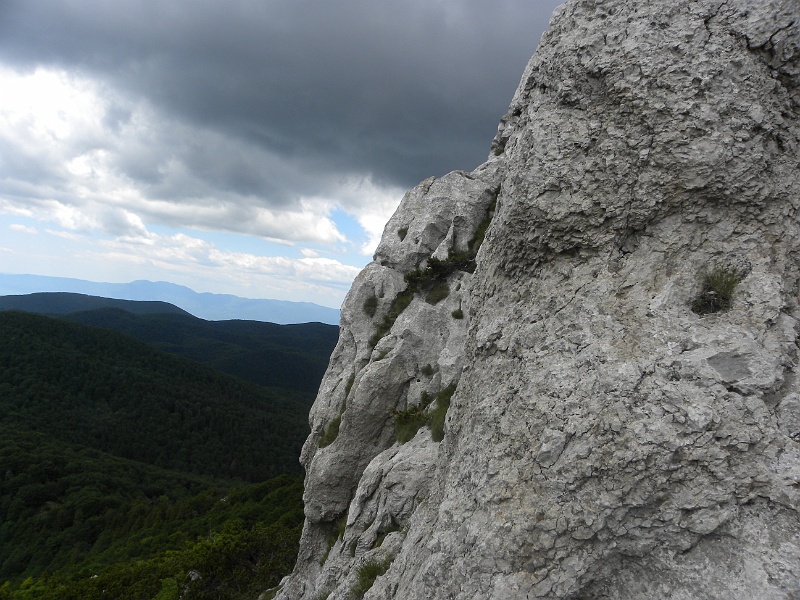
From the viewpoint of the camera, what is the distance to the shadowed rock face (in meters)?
6.90

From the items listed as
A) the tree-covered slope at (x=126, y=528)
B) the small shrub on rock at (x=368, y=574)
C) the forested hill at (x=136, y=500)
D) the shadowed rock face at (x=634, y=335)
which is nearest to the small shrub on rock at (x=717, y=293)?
the shadowed rock face at (x=634, y=335)

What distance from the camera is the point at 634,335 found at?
26.4 feet

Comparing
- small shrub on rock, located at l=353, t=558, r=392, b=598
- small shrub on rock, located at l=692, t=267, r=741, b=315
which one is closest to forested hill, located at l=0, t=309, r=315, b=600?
small shrub on rock, located at l=353, t=558, r=392, b=598

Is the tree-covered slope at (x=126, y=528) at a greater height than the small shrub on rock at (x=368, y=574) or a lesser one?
lesser

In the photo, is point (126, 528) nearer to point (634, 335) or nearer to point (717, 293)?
point (634, 335)

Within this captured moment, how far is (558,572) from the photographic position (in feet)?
24.3

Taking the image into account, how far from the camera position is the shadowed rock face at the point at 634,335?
6902mm

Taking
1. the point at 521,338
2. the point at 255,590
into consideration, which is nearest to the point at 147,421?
the point at 255,590

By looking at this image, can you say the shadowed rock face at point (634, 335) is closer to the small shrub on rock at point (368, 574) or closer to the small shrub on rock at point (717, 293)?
the small shrub on rock at point (717, 293)

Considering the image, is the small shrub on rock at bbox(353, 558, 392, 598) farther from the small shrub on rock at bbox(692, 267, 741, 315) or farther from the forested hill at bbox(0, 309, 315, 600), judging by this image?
the forested hill at bbox(0, 309, 315, 600)

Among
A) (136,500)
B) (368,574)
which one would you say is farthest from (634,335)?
(136,500)

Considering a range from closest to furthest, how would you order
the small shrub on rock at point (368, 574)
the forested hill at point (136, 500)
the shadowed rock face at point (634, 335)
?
the shadowed rock face at point (634, 335) → the small shrub on rock at point (368, 574) → the forested hill at point (136, 500)

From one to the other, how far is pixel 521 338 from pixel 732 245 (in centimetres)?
394

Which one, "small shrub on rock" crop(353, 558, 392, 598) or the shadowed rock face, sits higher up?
the shadowed rock face
